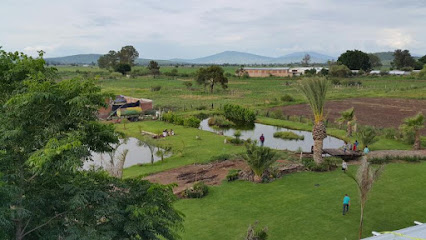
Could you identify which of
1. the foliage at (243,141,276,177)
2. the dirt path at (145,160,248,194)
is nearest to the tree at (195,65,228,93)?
the dirt path at (145,160,248,194)

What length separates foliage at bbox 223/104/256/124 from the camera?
36250mm

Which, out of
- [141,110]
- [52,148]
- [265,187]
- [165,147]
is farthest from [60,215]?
[141,110]

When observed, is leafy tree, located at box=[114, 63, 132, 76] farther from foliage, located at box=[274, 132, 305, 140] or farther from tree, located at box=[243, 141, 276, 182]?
tree, located at box=[243, 141, 276, 182]

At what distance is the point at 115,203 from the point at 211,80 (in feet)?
185

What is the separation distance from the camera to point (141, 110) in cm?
3766

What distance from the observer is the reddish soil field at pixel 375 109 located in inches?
1415

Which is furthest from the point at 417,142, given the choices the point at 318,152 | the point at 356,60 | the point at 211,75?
the point at 356,60

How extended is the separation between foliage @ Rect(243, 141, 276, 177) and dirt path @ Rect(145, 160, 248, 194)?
1641 millimetres

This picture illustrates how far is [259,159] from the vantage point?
17.2m

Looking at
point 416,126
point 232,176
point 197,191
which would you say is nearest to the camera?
point 197,191

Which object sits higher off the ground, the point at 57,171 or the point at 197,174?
the point at 57,171

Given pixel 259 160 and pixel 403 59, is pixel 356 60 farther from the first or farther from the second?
pixel 259 160

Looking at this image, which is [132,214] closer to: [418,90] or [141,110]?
[141,110]

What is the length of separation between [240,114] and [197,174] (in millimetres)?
18768
